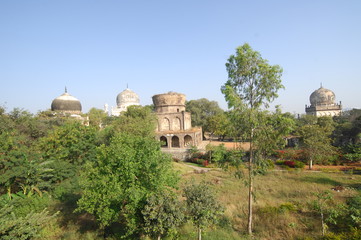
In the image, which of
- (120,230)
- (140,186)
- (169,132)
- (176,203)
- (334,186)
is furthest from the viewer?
(169,132)

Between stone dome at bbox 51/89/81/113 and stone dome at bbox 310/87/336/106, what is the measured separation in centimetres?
6296

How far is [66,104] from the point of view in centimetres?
4538

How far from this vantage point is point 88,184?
28.6 ft

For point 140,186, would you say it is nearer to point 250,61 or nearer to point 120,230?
point 120,230

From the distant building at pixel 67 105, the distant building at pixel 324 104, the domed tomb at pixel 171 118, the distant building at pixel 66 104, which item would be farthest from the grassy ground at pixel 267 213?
the distant building at pixel 324 104

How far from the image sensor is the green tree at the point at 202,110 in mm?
40719

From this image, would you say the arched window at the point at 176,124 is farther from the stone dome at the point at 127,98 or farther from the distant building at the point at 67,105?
the stone dome at the point at 127,98

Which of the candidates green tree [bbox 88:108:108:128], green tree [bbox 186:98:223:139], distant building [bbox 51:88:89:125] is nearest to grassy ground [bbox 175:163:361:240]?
green tree [bbox 186:98:223:139]

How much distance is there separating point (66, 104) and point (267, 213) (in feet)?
158

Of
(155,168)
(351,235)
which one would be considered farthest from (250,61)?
(351,235)

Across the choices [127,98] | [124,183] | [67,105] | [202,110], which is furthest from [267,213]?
[127,98]

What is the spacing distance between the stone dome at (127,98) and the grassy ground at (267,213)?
183 ft

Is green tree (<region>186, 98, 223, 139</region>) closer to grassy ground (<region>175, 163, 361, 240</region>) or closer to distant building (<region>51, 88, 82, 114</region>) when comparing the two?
grassy ground (<region>175, 163, 361, 240</region>)

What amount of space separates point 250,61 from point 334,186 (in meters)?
13.4
